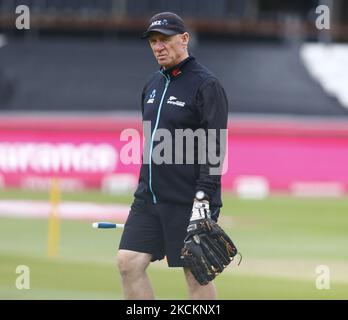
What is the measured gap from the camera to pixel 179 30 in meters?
8.52

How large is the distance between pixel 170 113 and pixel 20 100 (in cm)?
2501

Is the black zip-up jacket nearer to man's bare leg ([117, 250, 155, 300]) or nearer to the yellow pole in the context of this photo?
man's bare leg ([117, 250, 155, 300])

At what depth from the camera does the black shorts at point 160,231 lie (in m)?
8.50

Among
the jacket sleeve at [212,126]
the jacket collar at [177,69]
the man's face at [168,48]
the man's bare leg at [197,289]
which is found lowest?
the man's bare leg at [197,289]

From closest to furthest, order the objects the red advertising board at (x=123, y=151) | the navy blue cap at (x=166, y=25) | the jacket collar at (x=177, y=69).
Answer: the navy blue cap at (x=166, y=25), the jacket collar at (x=177, y=69), the red advertising board at (x=123, y=151)

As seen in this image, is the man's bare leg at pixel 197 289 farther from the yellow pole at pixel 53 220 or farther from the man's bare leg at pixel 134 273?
the yellow pole at pixel 53 220

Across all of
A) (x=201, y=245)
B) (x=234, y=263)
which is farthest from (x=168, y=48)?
(x=234, y=263)

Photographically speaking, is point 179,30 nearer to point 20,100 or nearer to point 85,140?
point 85,140

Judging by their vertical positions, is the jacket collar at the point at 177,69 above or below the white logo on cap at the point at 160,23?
below

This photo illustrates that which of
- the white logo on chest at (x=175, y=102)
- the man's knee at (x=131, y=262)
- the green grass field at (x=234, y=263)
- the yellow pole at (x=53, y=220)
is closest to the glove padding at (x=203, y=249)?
the man's knee at (x=131, y=262)

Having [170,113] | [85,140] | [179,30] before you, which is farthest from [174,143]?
[85,140]

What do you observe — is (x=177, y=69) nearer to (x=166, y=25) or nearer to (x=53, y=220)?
(x=166, y=25)

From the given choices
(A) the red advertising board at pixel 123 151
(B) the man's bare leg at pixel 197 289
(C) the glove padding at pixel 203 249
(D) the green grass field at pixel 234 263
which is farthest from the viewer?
(A) the red advertising board at pixel 123 151
